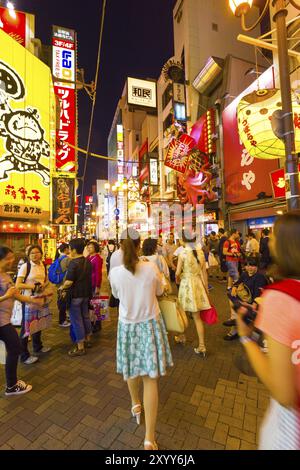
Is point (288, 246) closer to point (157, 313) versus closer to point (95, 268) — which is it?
point (157, 313)

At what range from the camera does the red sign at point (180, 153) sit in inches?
677

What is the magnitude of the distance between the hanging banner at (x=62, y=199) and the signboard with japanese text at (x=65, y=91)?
2.12 m

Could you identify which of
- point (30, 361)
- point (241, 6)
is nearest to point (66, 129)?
point (241, 6)

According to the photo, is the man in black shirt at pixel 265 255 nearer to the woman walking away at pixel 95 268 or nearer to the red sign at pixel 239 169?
the woman walking away at pixel 95 268

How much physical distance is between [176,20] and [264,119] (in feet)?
91.3

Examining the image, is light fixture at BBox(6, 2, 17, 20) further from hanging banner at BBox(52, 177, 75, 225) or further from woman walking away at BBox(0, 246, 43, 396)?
woman walking away at BBox(0, 246, 43, 396)

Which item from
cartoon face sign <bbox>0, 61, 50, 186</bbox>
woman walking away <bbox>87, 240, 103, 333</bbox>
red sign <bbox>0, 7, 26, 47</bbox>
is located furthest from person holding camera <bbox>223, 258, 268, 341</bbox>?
red sign <bbox>0, 7, 26, 47</bbox>

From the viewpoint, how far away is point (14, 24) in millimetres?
13109

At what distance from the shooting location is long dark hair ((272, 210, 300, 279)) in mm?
1185

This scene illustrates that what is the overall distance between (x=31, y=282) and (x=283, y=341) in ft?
14.2

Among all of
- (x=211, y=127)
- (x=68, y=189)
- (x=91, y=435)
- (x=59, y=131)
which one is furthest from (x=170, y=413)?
(x=211, y=127)

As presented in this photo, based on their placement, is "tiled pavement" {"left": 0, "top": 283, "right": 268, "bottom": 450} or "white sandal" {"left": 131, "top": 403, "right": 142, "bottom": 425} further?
"white sandal" {"left": 131, "top": 403, "right": 142, "bottom": 425}

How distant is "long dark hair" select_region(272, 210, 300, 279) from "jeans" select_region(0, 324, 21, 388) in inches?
141

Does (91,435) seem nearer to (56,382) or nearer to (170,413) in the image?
(170,413)
